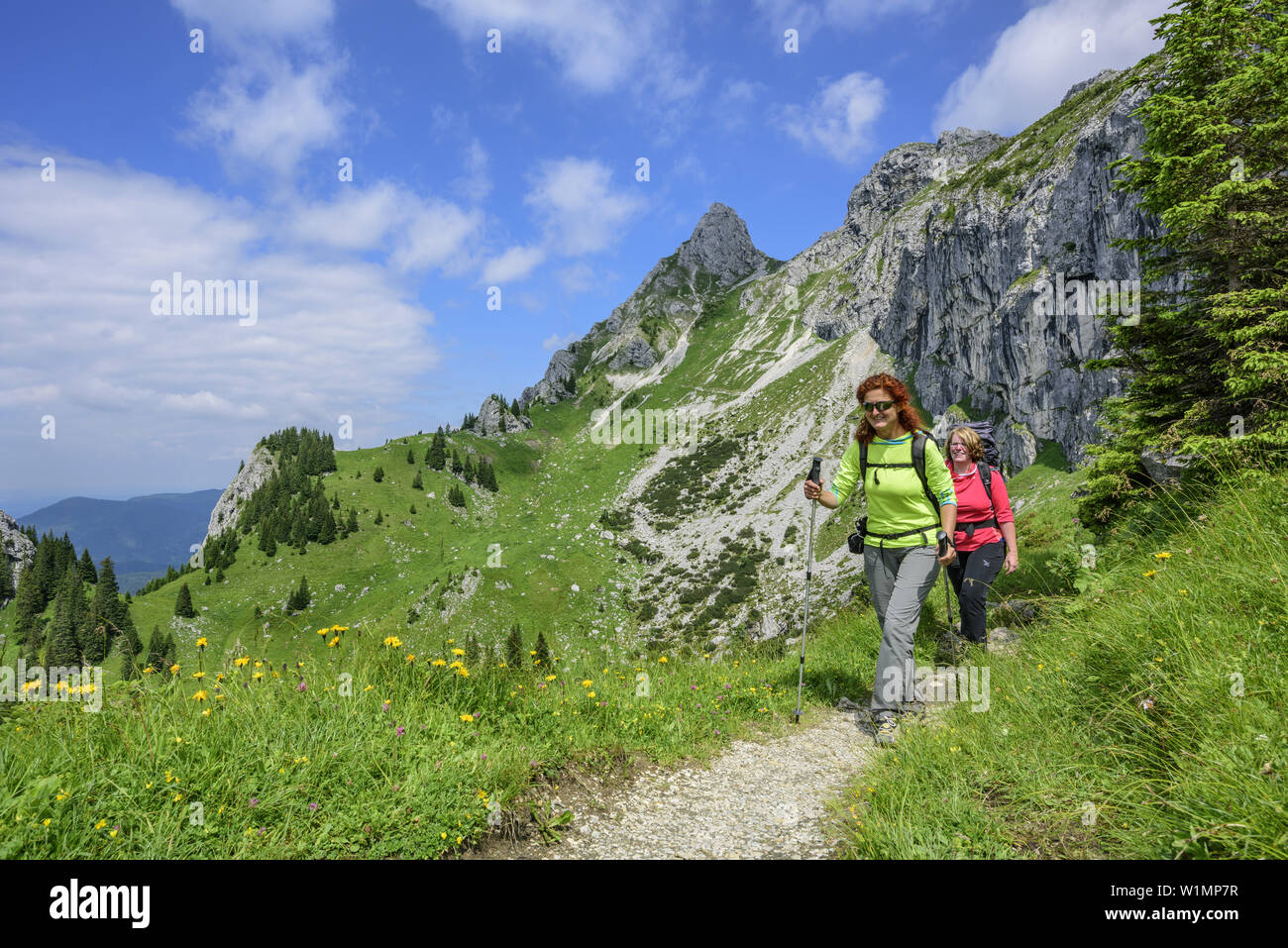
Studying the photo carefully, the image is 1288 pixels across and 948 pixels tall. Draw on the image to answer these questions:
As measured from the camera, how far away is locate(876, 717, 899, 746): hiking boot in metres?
5.59

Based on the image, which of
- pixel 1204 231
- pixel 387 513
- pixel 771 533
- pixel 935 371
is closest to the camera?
pixel 1204 231

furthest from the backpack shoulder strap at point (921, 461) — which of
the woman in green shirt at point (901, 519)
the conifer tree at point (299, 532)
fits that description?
the conifer tree at point (299, 532)

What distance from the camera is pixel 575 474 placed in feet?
594

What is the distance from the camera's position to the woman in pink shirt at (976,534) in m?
7.79

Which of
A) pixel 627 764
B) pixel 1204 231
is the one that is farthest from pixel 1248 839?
pixel 1204 231

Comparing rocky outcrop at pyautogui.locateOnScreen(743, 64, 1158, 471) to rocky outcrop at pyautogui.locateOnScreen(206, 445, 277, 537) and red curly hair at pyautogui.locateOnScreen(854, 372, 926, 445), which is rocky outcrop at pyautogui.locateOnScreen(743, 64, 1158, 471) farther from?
rocky outcrop at pyautogui.locateOnScreen(206, 445, 277, 537)

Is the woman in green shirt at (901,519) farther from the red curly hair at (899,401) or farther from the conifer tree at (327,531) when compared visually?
the conifer tree at (327,531)

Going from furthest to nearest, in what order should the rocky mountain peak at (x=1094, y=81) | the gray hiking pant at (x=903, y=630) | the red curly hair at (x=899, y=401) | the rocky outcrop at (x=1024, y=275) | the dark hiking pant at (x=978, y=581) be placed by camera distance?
1. the rocky mountain peak at (x=1094, y=81)
2. the rocky outcrop at (x=1024, y=275)
3. the dark hiking pant at (x=978, y=581)
4. the red curly hair at (x=899, y=401)
5. the gray hiking pant at (x=903, y=630)

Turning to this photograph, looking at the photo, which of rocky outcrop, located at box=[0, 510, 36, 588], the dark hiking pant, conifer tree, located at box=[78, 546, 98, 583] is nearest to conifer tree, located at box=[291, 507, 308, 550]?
conifer tree, located at box=[78, 546, 98, 583]

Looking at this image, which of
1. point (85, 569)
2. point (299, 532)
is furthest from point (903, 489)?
point (85, 569)

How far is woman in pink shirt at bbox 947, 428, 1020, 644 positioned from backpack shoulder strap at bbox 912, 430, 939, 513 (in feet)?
7.42
